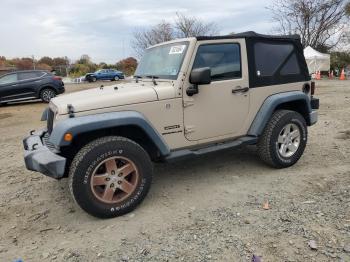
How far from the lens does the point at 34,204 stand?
14.3 ft

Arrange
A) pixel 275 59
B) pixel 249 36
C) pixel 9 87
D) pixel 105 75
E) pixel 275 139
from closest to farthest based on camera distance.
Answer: pixel 249 36, pixel 275 139, pixel 275 59, pixel 9 87, pixel 105 75

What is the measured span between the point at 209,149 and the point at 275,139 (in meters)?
1.05

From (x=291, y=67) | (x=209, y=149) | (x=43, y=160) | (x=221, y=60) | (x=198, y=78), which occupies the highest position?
(x=221, y=60)

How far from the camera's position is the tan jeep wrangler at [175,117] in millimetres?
3695

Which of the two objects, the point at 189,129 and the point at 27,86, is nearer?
the point at 189,129

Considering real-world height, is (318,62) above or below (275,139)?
above

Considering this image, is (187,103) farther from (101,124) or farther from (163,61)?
(101,124)

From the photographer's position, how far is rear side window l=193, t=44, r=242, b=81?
4.39 metres

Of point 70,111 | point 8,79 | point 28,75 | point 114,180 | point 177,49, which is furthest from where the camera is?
point 28,75

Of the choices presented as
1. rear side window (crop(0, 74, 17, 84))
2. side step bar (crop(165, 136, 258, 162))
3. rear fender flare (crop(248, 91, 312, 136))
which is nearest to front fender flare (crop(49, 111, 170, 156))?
side step bar (crop(165, 136, 258, 162))

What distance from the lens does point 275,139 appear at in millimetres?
4969

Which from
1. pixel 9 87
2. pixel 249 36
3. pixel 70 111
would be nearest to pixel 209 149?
pixel 249 36

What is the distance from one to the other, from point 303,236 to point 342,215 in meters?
0.64

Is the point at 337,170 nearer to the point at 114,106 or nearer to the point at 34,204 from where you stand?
the point at 114,106
